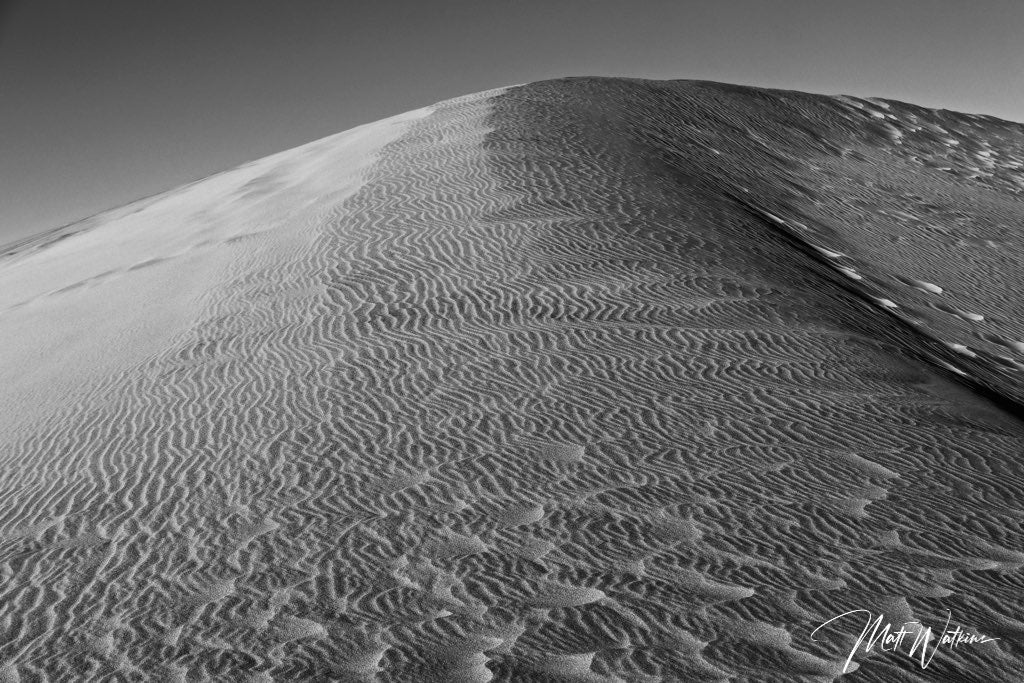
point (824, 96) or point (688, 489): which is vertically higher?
point (824, 96)

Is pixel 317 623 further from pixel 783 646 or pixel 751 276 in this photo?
pixel 751 276

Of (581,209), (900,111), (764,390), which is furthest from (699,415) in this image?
(900,111)
